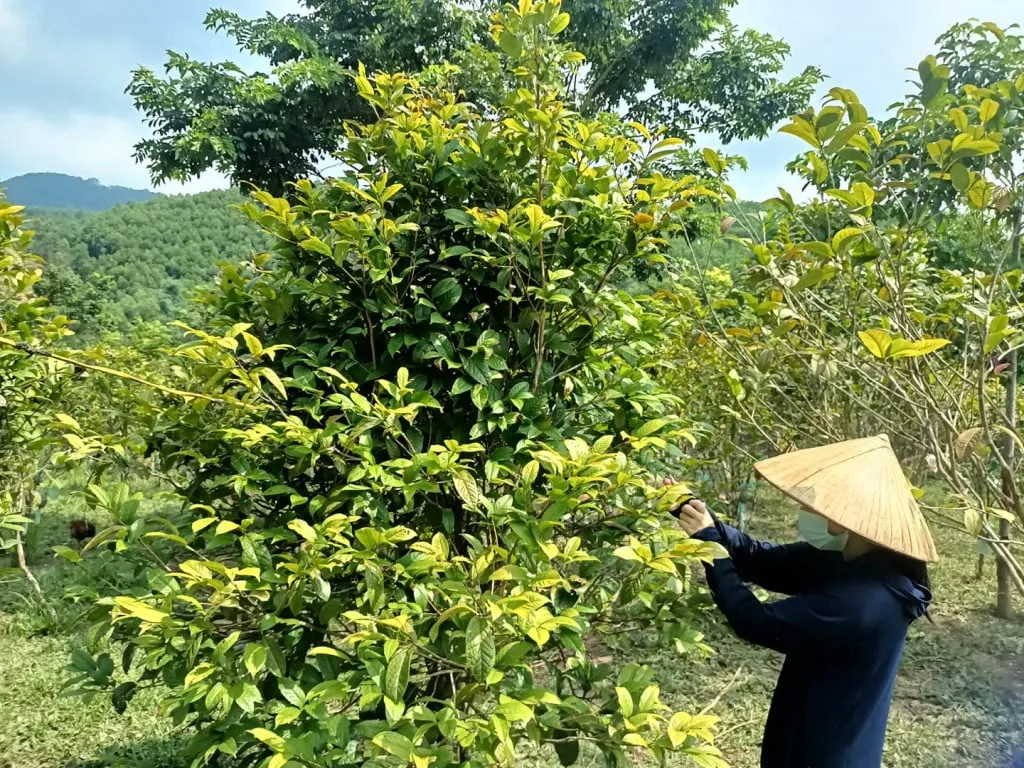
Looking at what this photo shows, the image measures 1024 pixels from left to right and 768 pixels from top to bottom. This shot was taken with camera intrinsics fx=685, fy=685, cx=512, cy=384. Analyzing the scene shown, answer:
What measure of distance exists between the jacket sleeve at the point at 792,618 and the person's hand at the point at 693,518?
0.18 meters

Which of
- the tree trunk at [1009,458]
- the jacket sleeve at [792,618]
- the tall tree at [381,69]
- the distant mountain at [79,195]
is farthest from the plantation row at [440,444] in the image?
the distant mountain at [79,195]

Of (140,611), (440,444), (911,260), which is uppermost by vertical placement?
(911,260)

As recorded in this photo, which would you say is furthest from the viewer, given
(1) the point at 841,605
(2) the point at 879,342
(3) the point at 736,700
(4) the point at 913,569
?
(3) the point at 736,700

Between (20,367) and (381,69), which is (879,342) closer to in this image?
(20,367)

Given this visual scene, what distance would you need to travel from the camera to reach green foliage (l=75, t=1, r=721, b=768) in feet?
4.40

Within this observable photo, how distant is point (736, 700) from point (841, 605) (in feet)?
7.58

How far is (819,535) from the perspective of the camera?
5.26ft

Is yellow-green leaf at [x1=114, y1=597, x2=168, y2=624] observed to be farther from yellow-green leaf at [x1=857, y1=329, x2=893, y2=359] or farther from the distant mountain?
the distant mountain

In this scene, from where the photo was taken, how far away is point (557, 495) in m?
1.41

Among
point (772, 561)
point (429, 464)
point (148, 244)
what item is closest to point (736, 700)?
point (772, 561)

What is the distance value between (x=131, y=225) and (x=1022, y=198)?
1487 inches

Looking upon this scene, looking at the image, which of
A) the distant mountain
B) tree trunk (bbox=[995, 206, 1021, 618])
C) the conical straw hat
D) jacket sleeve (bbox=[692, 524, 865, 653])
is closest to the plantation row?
jacket sleeve (bbox=[692, 524, 865, 653])

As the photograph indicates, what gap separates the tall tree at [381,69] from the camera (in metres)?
7.88

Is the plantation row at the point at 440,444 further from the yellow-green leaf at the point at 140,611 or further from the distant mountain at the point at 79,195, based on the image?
the distant mountain at the point at 79,195
